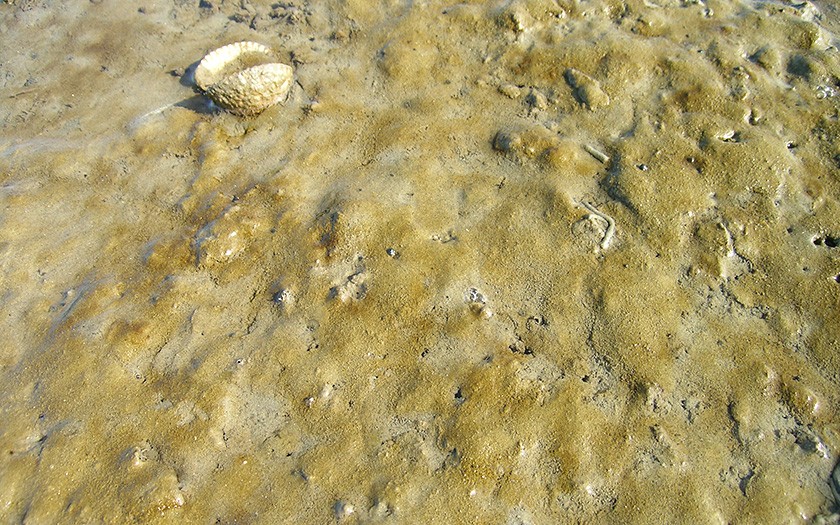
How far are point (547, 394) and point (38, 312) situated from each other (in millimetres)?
3365

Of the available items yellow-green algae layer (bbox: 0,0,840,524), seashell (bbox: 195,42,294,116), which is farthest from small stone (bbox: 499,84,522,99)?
seashell (bbox: 195,42,294,116)

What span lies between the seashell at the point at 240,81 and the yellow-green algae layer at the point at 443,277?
5.9 inches

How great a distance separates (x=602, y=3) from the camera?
5.11m

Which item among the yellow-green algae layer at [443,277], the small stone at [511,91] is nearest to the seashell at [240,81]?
the yellow-green algae layer at [443,277]

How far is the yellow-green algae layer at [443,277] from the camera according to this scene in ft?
9.51

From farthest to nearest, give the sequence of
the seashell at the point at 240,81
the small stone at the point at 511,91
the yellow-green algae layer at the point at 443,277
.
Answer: the small stone at the point at 511,91 < the seashell at the point at 240,81 < the yellow-green algae layer at the point at 443,277

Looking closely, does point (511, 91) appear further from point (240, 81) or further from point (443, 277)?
point (240, 81)

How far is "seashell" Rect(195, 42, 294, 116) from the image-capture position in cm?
450

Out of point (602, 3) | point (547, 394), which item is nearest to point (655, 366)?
point (547, 394)

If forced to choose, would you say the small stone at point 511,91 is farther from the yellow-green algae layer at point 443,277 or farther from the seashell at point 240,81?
the seashell at point 240,81

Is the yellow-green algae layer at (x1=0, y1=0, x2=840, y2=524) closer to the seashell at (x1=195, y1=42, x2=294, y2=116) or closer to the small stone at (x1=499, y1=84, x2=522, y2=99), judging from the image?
the small stone at (x1=499, y1=84, x2=522, y2=99)

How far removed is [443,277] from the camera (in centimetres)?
359

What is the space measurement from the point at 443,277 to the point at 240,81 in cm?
241

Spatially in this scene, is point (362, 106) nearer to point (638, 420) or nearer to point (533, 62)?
point (533, 62)
